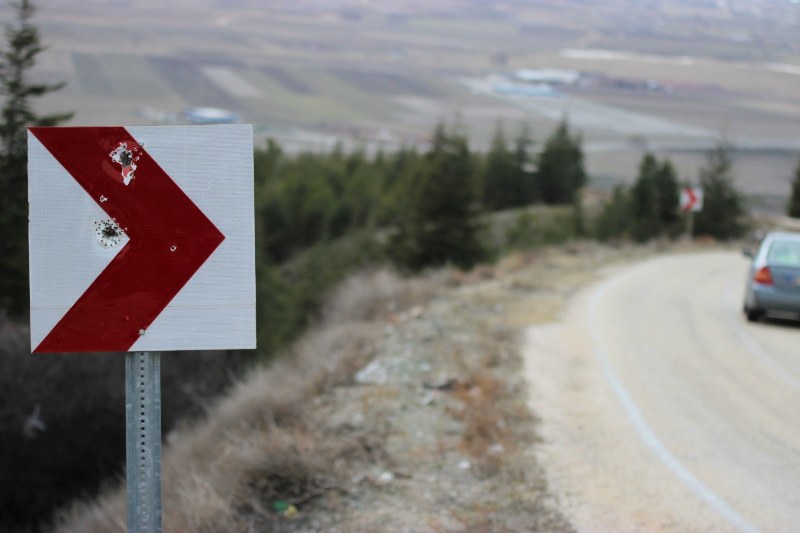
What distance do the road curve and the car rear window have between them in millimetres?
1046

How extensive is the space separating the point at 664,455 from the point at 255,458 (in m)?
3.38

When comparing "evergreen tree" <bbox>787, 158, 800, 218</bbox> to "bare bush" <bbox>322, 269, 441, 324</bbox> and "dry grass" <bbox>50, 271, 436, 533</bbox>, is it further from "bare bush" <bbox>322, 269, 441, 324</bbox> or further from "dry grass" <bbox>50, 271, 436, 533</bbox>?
"dry grass" <bbox>50, 271, 436, 533</bbox>

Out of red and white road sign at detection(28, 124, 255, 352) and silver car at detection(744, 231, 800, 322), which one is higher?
red and white road sign at detection(28, 124, 255, 352)

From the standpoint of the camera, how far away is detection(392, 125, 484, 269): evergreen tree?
3503 centimetres

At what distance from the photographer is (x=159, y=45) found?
149 metres

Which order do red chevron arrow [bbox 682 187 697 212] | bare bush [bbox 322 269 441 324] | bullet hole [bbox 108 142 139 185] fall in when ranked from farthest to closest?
red chevron arrow [bbox 682 187 697 212] < bare bush [bbox 322 269 441 324] < bullet hole [bbox 108 142 139 185]

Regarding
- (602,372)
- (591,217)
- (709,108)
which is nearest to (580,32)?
(709,108)

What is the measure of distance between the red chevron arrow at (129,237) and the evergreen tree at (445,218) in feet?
101

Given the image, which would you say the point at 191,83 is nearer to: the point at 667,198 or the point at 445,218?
the point at 667,198

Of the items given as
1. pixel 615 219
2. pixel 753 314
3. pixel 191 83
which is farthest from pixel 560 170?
pixel 753 314

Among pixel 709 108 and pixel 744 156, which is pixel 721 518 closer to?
pixel 744 156

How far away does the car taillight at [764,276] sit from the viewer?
587 inches

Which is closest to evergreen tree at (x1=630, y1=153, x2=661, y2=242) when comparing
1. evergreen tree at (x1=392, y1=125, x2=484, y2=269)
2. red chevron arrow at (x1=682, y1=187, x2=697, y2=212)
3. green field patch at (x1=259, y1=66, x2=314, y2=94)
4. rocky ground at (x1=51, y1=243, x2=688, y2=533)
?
red chevron arrow at (x1=682, y1=187, x2=697, y2=212)

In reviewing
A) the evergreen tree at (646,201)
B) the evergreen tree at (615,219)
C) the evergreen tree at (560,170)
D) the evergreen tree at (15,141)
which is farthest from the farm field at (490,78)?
the evergreen tree at (15,141)
